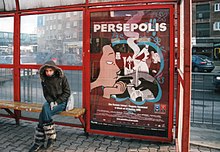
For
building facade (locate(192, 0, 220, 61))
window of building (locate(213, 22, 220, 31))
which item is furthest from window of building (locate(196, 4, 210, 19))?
window of building (locate(213, 22, 220, 31))

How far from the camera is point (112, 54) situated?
4344 mm

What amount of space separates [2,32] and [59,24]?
1.48m

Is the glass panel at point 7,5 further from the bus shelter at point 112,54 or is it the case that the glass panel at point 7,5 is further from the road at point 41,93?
the road at point 41,93

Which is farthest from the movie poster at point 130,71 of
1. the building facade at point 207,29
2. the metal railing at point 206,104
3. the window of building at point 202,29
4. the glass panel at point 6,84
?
the window of building at point 202,29

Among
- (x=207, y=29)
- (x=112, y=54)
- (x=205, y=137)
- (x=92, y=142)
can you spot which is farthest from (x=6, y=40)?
(x=207, y=29)

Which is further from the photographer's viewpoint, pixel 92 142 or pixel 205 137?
pixel 205 137

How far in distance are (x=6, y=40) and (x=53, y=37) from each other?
1.23 m

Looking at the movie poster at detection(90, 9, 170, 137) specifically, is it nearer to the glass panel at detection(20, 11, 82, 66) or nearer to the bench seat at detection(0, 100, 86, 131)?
the bench seat at detection(0, 100, 86, 131)

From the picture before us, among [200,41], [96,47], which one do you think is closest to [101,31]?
[96,47]

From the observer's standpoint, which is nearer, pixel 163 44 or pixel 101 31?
pixel 163 44

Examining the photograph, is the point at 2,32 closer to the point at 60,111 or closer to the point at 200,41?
the point at 60,111

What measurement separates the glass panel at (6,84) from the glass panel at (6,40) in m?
0.22

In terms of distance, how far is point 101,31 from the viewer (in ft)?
14.4

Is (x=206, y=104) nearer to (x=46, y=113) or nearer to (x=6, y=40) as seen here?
(x=46, y=113)
